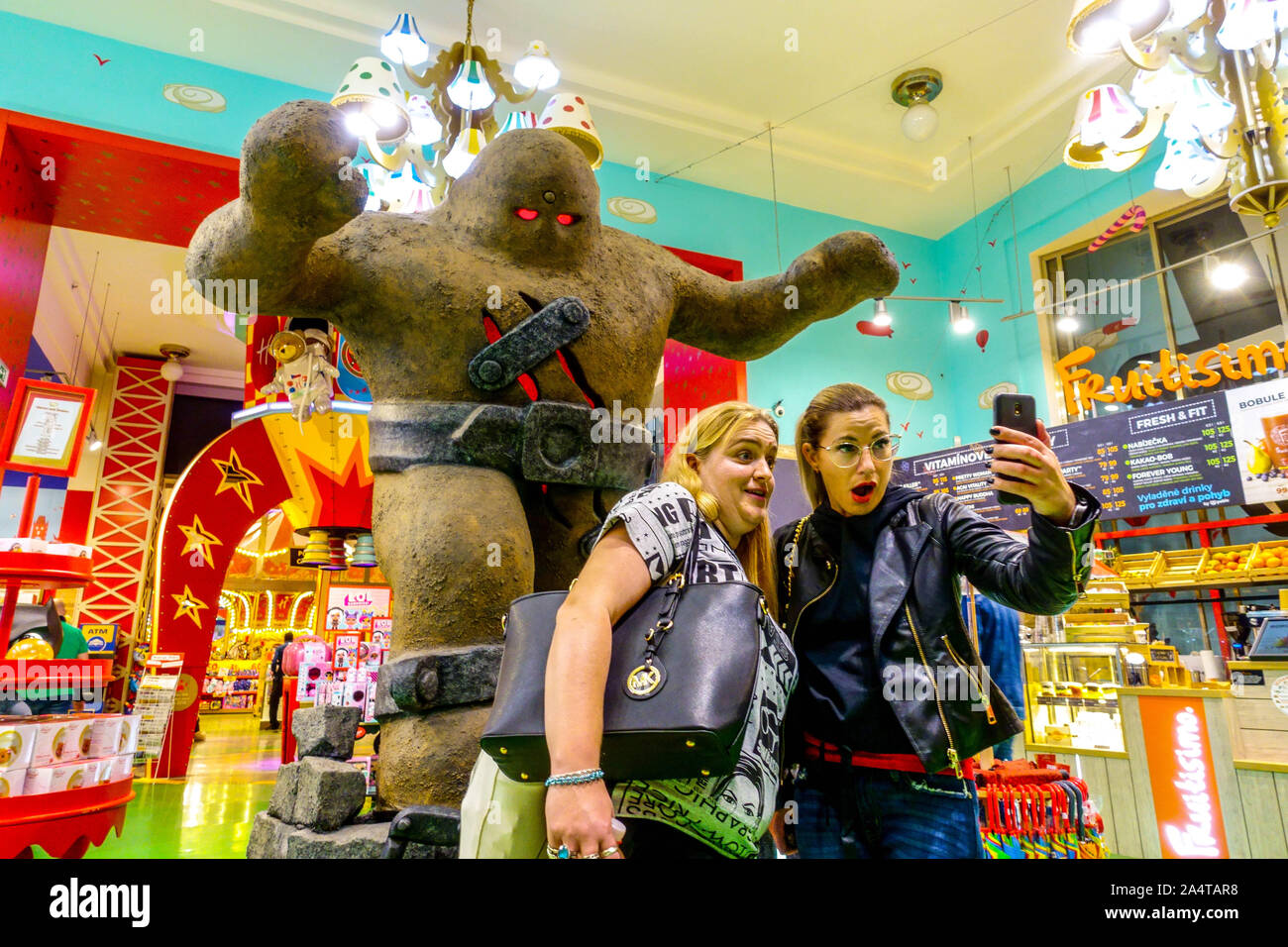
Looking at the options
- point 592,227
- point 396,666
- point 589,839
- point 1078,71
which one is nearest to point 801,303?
point 592,227

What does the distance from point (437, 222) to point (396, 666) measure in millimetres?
999

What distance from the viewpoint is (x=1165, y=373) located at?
5449mm

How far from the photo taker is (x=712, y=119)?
530 cm

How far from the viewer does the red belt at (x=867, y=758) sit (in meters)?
1.34

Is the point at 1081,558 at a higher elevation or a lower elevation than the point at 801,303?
lower

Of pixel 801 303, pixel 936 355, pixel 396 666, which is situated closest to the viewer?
pixel 396 666

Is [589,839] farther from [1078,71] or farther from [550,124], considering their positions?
[1078,71]

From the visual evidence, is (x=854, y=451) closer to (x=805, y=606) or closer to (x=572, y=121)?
(x=805, y=606)

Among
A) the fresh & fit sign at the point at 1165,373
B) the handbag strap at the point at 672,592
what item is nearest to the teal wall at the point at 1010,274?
the fresh & fit sign at the point at 1165,373

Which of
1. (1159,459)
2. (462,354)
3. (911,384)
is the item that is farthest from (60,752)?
(1159,459)

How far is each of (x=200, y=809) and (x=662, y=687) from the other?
401cm

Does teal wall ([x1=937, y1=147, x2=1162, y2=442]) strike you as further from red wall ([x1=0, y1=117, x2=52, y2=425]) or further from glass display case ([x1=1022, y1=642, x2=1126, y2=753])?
red wall ([x1=0, y1=117, x2=52, y2=425])

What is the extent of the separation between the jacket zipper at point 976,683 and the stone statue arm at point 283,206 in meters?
1.29
